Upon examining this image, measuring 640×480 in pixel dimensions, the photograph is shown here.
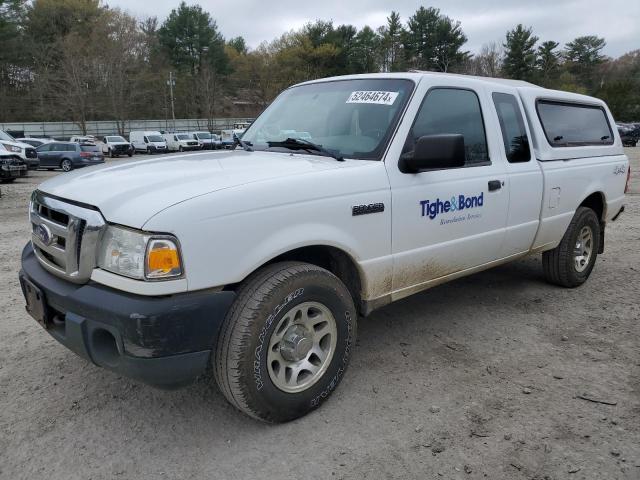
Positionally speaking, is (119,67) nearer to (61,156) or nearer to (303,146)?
(61,156)

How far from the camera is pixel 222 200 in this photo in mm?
2471

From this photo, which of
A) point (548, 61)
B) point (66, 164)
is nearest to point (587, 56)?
point (548, 61)

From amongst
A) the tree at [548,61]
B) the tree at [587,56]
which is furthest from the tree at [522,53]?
the tree at [587,56]

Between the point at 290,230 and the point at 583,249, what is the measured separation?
3.85 meters

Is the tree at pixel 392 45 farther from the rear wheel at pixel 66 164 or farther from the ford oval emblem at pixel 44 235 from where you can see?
the ford oval emblem at pixel 44 235

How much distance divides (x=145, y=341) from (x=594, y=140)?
4.81 meters

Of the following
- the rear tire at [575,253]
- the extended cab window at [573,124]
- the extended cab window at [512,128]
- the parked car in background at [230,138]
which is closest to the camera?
the extended cab window at [512,128]

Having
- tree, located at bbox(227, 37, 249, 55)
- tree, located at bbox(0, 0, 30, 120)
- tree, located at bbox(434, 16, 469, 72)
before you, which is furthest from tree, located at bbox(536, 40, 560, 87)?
tree, located at bbox(0, 0, 30, 120)

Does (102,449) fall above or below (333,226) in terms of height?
below

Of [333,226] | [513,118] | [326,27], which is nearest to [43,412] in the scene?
[333,226]

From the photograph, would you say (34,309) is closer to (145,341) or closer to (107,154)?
(145,341)

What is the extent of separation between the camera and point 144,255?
2.33m

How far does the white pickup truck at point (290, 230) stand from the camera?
238 cm

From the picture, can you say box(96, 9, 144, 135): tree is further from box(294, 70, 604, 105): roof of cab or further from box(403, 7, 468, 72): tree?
box(294, 70, 604, 105): roof of cab
